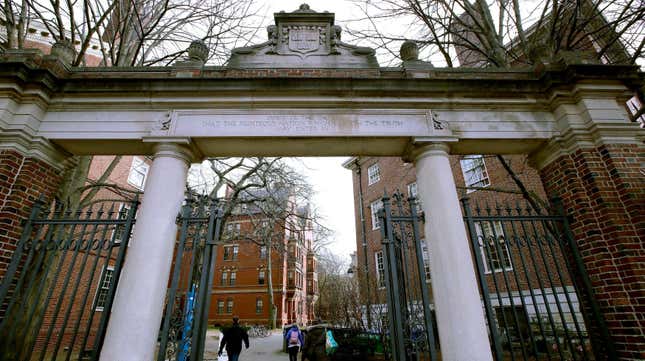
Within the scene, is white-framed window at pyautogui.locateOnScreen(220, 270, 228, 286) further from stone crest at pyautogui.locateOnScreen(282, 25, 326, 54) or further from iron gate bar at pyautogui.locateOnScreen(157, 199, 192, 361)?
stone crest at pyautogui.locateOnScreen(282, 25, 326, 54)

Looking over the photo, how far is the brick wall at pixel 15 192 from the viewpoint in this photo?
4.19 meters

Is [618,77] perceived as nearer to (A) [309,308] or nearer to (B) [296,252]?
(B) [296,252]

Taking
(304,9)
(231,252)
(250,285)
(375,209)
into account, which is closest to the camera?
(304,9)

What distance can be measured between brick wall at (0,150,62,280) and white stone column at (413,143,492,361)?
587cm

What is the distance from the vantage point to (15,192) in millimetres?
4363

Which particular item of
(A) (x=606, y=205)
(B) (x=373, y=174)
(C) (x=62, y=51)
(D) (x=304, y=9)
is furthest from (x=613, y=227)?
(B) (x=373, y=174)

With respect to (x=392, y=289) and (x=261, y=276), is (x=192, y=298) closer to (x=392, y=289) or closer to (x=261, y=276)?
(x=392, y=289)

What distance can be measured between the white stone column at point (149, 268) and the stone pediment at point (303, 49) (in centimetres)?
225

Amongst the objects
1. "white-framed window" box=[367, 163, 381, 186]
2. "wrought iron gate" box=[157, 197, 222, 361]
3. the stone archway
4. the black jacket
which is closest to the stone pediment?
the stone archway

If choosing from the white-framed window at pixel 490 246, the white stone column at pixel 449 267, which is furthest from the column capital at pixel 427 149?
the white-framed window at pixel 490 246

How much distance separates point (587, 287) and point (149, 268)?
590cm

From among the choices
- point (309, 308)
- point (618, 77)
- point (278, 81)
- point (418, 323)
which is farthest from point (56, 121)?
point (309, 308)

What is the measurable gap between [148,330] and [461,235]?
4324 millimetres

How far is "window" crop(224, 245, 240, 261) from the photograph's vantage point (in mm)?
39250
